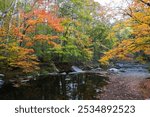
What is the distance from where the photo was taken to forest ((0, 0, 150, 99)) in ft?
46.9

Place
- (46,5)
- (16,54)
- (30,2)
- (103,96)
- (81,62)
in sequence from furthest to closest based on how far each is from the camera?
(81,62) < (46,5) < (30,2) < (16,54) < (103,96)

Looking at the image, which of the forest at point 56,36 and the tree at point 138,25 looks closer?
the tree at point 138,25

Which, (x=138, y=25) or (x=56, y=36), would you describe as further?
(x=56, y=36)

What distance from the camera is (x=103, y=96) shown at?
12.9 meters

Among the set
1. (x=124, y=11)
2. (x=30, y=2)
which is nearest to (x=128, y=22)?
(x=124, y=11)

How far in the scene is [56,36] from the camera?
23.3m

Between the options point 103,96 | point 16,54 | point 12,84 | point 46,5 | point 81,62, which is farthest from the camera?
point 81,62

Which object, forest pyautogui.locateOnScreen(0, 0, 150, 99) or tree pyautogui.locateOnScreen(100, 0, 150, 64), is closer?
tree pyautogui.locateOnScreen(100, 0, 150, 64)

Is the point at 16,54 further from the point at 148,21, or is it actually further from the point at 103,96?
the point at 148,21

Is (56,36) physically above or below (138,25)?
below

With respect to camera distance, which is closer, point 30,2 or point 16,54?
point 16,54

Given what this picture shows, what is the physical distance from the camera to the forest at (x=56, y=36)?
14.3 metres

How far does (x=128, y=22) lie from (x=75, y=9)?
14.9m

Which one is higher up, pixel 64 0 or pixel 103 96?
pixel 64 0
